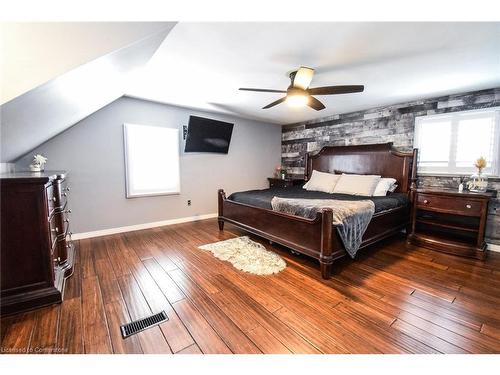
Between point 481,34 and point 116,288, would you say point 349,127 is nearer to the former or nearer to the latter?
point 481,34

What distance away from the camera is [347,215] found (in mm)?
2361

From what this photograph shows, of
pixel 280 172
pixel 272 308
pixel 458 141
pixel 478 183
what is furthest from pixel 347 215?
pixel 280 172

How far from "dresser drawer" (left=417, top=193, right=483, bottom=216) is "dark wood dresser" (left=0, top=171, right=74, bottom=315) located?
4.40 metres

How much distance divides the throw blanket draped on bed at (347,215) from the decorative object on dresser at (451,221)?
3.52 feet

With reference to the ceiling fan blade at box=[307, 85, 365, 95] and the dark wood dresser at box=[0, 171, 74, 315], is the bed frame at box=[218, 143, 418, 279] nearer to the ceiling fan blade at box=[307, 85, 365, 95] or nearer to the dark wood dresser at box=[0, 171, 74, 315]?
the ceiling fan blade at box=[307, 85, 365, 95]

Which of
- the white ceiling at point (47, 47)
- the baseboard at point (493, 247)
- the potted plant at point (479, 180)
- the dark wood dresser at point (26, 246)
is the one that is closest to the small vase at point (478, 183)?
the potted plant at point (479, 180)

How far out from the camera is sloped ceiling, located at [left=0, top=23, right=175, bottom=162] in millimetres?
1476

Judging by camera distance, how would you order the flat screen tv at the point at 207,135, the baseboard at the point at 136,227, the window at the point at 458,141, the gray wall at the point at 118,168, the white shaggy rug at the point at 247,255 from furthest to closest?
1. the flat screen tv at the point at 207,135
2. the baseboard at the point at 136,227
3. the gray wall at the point at 118,168
4. the window at the point at 458,141
5. the white shaggy rug at the point at 247,255

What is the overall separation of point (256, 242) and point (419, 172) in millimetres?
2955

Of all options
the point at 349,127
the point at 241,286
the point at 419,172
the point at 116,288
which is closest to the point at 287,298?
the point at 241,286

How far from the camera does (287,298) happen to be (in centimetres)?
191

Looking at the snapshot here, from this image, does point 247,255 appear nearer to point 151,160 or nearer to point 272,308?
point 272,308

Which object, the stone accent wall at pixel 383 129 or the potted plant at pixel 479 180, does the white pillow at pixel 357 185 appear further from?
the potted plant at pixel 479 180

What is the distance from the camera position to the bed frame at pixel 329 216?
228 cm
